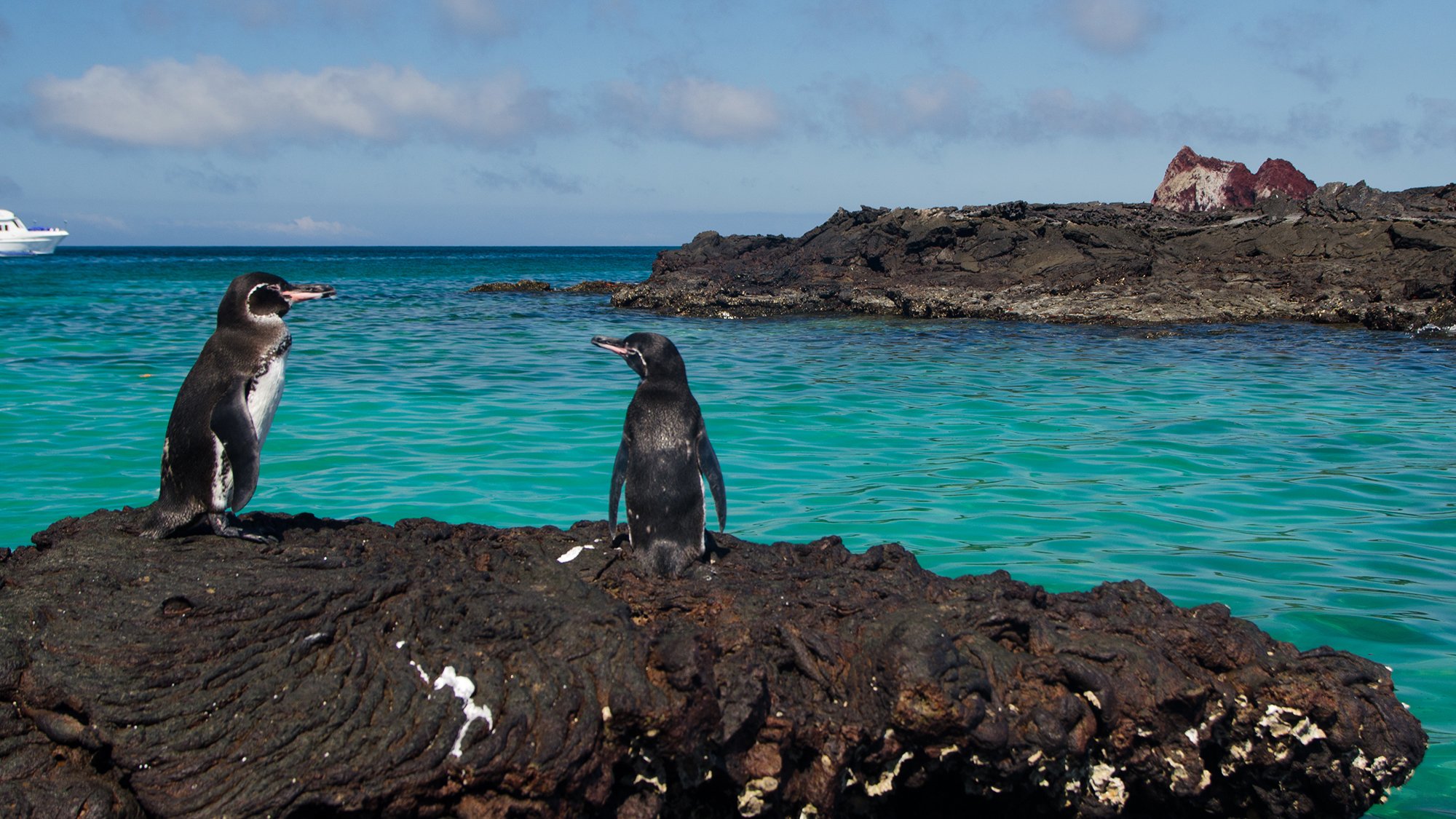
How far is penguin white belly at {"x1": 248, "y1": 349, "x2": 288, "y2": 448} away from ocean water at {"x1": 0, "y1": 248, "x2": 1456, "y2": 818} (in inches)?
131

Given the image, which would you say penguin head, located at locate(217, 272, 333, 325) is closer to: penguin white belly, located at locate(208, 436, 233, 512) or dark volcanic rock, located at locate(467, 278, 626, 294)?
penguin white belly, located at locate(208, 436, 233, 512)

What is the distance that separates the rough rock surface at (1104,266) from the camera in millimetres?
21016

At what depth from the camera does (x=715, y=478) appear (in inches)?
187

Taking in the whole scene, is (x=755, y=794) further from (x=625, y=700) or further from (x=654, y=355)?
(x=654, y=355)

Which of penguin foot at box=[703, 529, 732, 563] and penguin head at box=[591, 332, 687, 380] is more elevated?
penguin head at box=[591, 332, 687, 380]

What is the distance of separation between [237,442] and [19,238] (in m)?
70.6

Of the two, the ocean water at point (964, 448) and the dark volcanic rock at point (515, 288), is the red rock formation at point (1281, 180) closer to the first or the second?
the ocean water at point (964, 448)

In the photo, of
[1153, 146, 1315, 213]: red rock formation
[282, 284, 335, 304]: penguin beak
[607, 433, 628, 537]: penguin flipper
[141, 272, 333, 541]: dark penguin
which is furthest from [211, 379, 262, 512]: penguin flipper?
[1153, 146, 1315, 213]: red rock formation

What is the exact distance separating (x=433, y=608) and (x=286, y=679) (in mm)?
486

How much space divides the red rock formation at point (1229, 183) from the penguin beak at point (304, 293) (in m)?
41.7

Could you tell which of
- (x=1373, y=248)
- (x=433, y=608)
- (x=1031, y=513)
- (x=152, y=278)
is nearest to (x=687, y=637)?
(x=433, y=608)

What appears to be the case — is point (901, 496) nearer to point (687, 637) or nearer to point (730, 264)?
point (687, 637)

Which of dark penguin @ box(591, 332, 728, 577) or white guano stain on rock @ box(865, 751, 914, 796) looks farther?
dark penguin @ box(591, 332, 728, 577)

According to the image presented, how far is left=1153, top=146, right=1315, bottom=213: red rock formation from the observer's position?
42.3 m
